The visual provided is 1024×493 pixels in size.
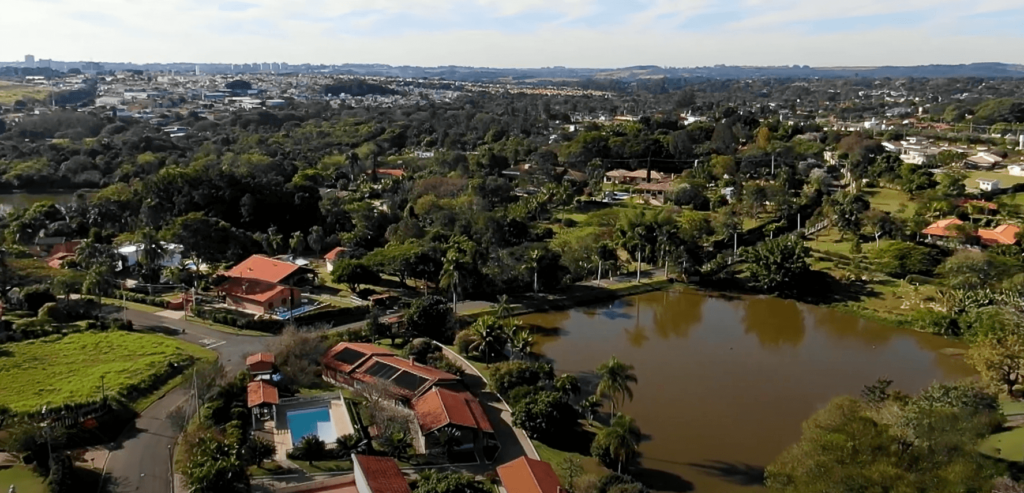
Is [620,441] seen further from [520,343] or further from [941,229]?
[941,229]

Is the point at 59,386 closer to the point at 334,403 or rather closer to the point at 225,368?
the point at 225,368

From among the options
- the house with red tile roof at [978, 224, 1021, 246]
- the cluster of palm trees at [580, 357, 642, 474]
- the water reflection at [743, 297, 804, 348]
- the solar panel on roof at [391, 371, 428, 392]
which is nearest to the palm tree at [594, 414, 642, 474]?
the cluster of palm trees at [580, 357, 642, 474]

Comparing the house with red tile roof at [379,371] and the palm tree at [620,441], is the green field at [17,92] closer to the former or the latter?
the house with red tile roof at [379,371]

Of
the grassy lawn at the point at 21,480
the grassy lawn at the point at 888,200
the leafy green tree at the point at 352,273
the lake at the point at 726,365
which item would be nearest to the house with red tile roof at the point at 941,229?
the grassy lawn at the point at 888,200

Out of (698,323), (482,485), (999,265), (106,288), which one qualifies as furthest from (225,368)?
(999,265)

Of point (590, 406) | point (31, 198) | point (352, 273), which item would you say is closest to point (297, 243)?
point (352, 273)

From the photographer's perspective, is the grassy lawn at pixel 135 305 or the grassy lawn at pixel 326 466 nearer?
the grassy lawn at pixel 326 466

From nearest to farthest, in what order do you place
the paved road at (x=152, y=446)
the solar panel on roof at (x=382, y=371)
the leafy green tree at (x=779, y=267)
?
the paved road at (x=152, y=446) < the solar panel on roof at (x=382, y=371) < the leafy green tree at (x=779, y=267)
